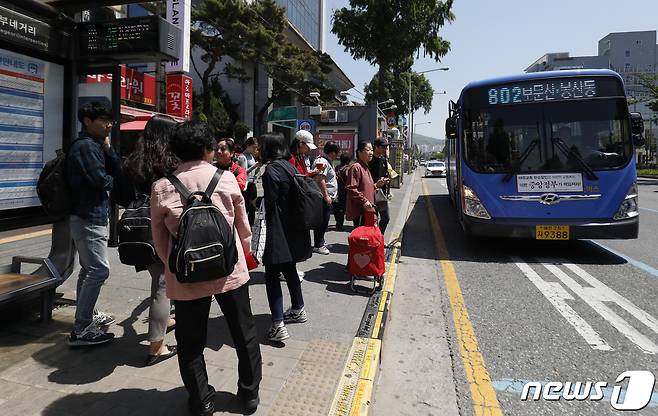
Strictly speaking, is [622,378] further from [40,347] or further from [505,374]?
[40,347]

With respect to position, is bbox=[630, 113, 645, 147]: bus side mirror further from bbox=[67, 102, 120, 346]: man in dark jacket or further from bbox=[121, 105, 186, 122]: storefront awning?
bbox=[121, 105, 186, 122]: storefront awning

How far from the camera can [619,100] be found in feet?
20.0

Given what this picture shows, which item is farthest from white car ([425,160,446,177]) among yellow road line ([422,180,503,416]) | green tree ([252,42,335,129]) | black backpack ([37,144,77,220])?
black backpack ([37,144,77,220])

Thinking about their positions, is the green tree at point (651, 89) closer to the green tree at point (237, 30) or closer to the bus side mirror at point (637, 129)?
the green tree at point (237, 30)

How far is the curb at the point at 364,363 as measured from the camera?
2.50m

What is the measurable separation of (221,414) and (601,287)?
477 cm

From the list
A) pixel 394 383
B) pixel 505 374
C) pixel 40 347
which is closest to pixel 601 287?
pixel 505 374

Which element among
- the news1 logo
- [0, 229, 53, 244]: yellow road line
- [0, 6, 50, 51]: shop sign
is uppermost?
[0, 6, 50, 51]: shop sign

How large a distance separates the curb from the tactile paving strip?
0.05 metres

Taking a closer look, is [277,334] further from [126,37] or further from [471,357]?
[126,37]

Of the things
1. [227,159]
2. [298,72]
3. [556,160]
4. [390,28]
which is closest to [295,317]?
[227,159]

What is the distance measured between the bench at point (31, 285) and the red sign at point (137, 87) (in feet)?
42.7

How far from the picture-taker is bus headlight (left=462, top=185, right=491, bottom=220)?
6368 mm

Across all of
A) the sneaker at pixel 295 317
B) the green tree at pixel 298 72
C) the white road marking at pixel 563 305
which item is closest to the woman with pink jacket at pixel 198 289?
the sneaker at pixel 295 317
